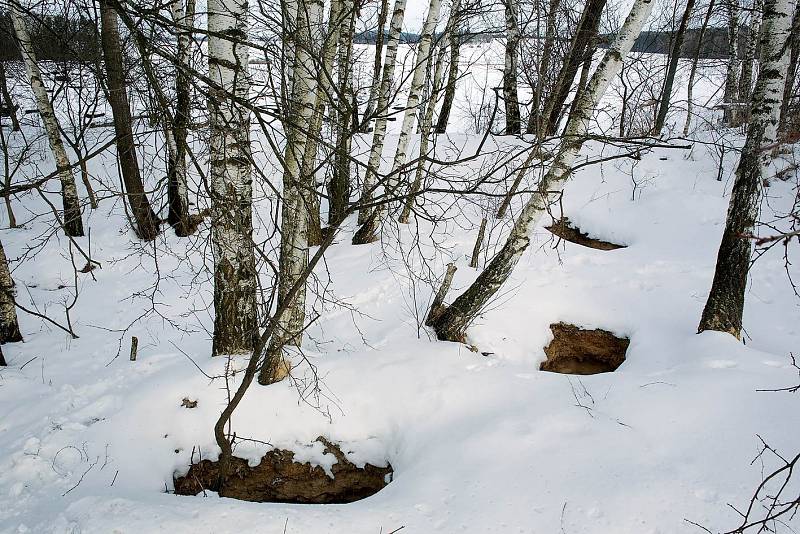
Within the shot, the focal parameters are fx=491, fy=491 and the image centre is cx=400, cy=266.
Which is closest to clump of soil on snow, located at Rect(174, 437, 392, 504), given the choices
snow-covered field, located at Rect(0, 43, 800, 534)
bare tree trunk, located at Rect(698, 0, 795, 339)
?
snow-covered field, located at Rect(0, 43, 800, 534)

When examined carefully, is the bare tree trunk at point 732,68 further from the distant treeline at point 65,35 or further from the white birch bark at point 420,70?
the distant treeline at point 65,35

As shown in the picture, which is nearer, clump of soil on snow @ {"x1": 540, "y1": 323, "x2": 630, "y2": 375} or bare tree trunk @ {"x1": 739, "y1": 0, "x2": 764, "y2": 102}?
clump of soil on snow @ {"x1": 540, "y1": 323, "x2": 630, "y2": 375}

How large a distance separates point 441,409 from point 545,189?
86.2 inches

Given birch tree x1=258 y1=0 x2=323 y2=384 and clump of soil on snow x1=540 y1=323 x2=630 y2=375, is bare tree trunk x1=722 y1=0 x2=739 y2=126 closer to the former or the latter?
clump of soil on snow x1=540 y1=323 x2=630 y2=375

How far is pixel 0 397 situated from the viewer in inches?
201

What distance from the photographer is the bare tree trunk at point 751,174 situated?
177 inches

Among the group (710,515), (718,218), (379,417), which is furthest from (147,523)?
(718,218)

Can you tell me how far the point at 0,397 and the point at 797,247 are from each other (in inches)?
445

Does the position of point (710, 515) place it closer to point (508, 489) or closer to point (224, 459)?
point (508, 489)

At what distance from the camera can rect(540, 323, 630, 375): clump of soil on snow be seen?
6.45 m

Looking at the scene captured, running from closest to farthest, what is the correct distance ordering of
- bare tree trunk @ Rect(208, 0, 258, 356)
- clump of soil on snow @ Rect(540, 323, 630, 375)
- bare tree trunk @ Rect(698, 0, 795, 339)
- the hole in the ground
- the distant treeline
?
the distant treeline
bare tree trunk @ Rect(208, 0, 258, 356)
bare tree trunk @ Rect(698, 0, 795, 339)
clump of soil on snow @ Rect(540, 323, 630, 375)
the hole in the ground

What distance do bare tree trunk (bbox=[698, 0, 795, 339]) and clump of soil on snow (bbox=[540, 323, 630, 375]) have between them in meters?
1.29

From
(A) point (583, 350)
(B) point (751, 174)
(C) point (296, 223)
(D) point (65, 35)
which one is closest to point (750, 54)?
(B) point (751, 174)

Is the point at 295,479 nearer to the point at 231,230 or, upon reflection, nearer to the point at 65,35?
the point at 231,230
